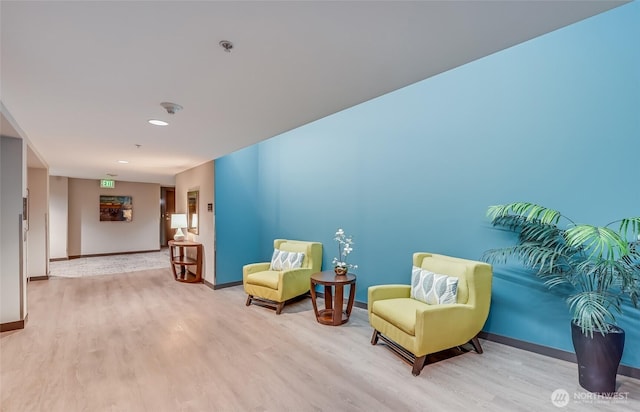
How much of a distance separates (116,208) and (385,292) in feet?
29.9

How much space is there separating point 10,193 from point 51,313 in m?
1.77

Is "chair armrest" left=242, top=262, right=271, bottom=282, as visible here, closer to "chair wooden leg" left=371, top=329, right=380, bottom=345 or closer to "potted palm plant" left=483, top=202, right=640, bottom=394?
"chair wooden leg" left=371, top=329, right=380, bottom=345

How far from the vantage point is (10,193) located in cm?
341

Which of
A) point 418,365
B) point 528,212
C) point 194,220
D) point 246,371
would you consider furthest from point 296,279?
point 194,220

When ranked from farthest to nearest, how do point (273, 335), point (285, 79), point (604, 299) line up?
1. point (273, 335)
2. point (604, 299)
3. point (285, 79)

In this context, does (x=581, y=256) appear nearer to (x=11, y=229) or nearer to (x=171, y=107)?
(x=171, y=107)

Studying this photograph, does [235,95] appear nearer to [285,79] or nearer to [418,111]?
[285,79]

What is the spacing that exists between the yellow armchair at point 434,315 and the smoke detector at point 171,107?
2.63 m

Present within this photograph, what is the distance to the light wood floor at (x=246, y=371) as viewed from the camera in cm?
215

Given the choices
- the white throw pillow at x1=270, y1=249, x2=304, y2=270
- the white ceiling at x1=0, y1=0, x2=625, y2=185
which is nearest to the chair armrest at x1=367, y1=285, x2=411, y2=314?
the white throw pillow at x1=270, y1=249, x2=304, y2=270

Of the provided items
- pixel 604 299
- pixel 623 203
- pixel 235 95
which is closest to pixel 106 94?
pixel 235 95

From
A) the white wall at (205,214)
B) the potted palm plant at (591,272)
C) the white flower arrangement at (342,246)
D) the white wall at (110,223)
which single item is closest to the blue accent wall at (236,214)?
the white wall at (205,214)

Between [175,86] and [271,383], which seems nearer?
[175,86]

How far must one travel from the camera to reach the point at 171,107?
2600 mm
